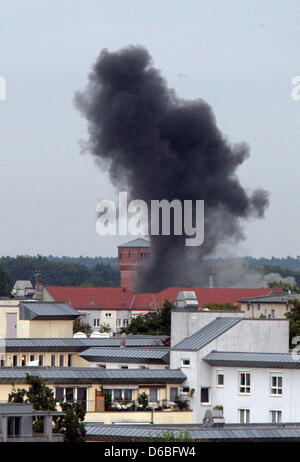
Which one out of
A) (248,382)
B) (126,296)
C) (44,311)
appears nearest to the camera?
(248,382)

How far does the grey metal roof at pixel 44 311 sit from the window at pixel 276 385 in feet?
59.1

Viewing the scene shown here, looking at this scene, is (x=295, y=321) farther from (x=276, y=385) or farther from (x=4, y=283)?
(x=4, y=283)

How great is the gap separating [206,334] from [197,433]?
20.5 metres

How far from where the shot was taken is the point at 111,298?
158750 mm

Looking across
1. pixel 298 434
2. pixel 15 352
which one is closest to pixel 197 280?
pixel 15 352

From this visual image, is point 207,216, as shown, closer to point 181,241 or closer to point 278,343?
point 181,241

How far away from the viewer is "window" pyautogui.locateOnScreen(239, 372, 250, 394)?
52375 millimetres

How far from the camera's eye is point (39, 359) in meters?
62.1

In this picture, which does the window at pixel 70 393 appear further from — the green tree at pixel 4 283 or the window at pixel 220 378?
the green tree at pixel 4 283

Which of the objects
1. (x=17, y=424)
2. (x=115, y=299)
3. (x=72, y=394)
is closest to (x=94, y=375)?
(x=72, y=394)

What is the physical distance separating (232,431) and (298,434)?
1.87 meters

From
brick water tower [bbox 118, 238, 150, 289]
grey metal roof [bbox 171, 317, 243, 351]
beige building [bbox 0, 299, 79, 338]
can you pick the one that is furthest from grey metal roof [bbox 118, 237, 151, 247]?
grey metal roof [bbox 171, 317, 243, 351]

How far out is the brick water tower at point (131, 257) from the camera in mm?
178913

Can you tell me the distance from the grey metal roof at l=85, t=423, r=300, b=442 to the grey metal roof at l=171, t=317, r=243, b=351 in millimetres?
16610
